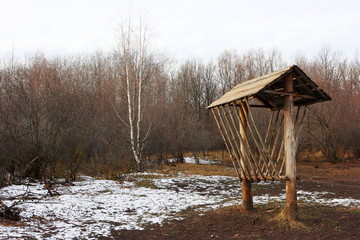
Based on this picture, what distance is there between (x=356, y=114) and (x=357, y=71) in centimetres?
1049

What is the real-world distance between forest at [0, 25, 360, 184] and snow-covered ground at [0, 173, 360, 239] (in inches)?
47.4

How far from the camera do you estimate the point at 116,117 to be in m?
20.8

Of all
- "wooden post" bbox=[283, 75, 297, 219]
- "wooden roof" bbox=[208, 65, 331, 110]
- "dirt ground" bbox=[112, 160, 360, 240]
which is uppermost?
"wooden roof" bbox=[208, 65, 331, 110]

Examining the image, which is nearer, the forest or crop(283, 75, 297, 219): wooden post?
crop(283, 75, 297, 219): wooden post

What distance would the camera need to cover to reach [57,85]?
41.8 feet

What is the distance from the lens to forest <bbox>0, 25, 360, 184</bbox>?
438 inches

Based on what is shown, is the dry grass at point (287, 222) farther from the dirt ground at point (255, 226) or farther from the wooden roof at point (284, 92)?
the wooden roof at point (284, 92)

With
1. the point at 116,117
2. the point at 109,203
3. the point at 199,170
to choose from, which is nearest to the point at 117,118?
the point at 116,117

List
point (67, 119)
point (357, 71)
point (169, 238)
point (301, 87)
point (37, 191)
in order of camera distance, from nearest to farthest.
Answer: point (169, 238), point (301, 87), point (37, 191), point (67, 119), point (357, 71)

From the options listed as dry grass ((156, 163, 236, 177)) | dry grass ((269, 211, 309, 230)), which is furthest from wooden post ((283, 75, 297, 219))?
dry grass ((156, 163, 236, 177))

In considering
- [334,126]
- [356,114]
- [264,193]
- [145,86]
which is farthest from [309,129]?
[264,193]

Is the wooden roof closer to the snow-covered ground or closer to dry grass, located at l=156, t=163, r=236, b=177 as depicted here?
the snow-covered ground

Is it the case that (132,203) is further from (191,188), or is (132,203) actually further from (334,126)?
(334,126)

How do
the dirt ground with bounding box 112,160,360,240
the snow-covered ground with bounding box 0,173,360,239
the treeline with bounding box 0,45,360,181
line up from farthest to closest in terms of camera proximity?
the treeline with bounding box 0,45,360,181, the snow-covered ground with bounding box 0,173,360,239, the dirt ground with bounding box 112,160,360,240
